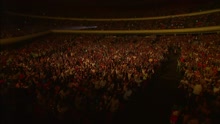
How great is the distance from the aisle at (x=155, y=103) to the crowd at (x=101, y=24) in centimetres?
1437

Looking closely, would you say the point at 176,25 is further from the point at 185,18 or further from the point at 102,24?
the point at 102,24

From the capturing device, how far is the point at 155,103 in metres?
7.73

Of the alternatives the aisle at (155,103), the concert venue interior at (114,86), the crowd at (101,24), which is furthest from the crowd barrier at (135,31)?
the aisle at (155,103)

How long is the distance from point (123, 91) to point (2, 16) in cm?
3100

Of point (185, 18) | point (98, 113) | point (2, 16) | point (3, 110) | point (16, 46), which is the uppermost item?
point (2, 16)

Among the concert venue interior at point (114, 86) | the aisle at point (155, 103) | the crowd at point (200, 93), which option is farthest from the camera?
the aisle at point (155, 103)

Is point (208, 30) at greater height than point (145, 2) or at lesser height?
lesser

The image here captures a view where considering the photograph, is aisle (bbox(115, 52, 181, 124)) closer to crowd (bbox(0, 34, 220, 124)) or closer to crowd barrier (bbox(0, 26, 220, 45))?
crowd (bbox(0, 34, 220, 124))

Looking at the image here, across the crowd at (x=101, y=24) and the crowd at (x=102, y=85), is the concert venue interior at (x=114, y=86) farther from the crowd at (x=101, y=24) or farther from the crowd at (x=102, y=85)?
the crowd at (x=101, y=24)

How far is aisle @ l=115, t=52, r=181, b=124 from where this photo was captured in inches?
261

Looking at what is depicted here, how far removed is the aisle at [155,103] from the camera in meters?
6.64

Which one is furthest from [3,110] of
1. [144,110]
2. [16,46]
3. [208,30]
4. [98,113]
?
[208,30]

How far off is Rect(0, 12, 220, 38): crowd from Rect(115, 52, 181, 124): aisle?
566 inches

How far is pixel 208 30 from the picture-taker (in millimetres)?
21234
